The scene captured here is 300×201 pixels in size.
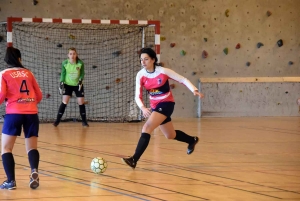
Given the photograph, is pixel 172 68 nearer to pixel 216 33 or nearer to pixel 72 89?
pixel 216 33

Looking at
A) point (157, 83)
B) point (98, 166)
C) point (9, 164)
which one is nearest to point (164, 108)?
point (157, 83)

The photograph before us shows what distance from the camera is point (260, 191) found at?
4.95 meters

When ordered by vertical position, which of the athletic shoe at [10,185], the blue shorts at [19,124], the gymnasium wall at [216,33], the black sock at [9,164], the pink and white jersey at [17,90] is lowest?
the athletic shoe at [10,185]

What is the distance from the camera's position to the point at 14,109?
16.0ft

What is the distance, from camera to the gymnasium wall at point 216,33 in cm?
1248

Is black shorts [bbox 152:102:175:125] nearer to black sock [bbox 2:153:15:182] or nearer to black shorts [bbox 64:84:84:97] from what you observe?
black sock [bbox 2:153:15:182]

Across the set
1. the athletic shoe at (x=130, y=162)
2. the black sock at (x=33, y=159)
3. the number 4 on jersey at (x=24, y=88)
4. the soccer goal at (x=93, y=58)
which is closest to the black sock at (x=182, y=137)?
the athletic shoe at (x=130, y=162)

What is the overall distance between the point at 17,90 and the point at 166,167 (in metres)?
2.10

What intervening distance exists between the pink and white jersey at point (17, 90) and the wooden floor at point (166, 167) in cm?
74

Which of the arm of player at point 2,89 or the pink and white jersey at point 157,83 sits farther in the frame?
the pink and white jersey at point 157,83

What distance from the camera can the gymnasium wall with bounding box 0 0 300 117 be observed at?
40.9 ft

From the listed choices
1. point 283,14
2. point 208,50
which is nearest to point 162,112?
point 208,50

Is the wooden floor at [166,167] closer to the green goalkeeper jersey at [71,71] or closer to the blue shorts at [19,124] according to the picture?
the blue shorts at [19,124]

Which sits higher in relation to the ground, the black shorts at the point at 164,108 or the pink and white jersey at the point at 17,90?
the pink and white jersey at the point at 17,90
